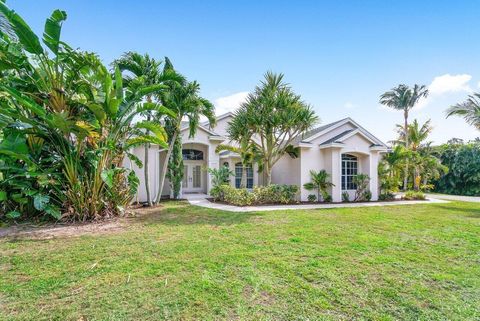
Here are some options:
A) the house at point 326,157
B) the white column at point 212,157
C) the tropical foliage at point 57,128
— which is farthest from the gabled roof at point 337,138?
the tropical foliage at point 57,128

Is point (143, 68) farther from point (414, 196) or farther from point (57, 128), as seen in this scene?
point (414, 196)

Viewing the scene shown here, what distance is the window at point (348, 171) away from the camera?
17016 mm

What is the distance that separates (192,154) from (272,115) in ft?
28.4

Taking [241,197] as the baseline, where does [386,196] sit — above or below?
below

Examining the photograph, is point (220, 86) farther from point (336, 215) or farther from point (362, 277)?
point (362, 277)

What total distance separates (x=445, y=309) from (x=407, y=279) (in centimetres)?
93

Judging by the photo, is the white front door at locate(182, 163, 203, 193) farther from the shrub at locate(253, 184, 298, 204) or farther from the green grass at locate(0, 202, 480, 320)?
the green grass at locate(0, 202, 480, 320)

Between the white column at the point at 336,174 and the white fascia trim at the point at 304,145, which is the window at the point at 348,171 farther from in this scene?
the white fascia trim at the point at 304,145

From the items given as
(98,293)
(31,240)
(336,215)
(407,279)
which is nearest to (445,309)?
(407,279)

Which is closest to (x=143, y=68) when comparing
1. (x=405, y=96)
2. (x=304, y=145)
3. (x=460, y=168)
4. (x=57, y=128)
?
(x=57, y=128)

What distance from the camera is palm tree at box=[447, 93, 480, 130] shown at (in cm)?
1530

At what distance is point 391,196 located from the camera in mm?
17625

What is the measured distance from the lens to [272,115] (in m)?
13.9

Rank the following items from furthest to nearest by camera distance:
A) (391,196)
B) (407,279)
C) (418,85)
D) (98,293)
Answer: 1. (418,85)
2. (391,196)
3. (407,279)
4. (98,293)
